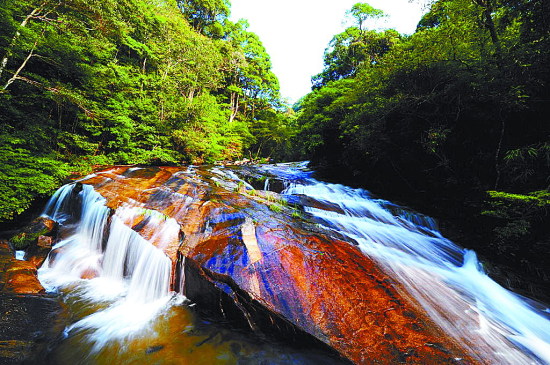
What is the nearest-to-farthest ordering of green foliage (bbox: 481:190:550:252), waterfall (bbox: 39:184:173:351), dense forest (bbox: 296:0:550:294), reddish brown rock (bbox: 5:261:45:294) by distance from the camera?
waterfall (bbox: 39:184:173:351) → reddish brown rock (bbox: 5:261:45:294) → green foliage (bbox: 481:190:550:252) → dense forest (bbox: 296:0:550:294)

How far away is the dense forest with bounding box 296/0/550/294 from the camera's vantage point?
166 inches

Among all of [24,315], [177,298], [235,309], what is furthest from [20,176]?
[235,309]

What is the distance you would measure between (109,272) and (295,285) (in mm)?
4273

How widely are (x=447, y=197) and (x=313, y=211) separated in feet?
15.2

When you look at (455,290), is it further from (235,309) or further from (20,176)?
(20,176)

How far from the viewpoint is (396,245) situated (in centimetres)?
503

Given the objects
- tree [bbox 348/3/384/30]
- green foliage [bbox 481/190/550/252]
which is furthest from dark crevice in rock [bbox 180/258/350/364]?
tree [bbox 348/3/384/30]

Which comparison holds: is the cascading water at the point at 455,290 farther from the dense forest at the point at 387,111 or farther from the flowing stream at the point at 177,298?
the dense forest at the point at 387,111

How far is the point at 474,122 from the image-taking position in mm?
5891

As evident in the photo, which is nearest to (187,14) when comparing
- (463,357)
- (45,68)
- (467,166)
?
(45,68)

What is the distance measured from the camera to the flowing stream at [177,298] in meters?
2.47

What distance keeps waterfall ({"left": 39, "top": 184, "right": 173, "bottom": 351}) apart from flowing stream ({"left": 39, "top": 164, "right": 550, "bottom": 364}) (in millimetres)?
18

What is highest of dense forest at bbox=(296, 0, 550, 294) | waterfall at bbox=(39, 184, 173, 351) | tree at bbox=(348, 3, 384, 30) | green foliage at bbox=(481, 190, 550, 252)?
tree at bbox=(348, 3, 384, 30)

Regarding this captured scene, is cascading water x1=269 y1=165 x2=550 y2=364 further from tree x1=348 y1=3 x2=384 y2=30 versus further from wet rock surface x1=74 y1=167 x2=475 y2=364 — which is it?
tree x1=348 y1=3 x2=384 y2=30
